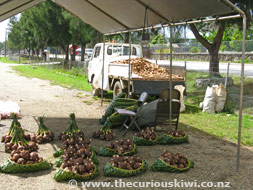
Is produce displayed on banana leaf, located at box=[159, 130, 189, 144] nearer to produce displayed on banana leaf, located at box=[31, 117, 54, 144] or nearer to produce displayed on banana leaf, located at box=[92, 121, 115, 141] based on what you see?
produce displayed on banana leaf, located at box=[92, 121, 115, 141]

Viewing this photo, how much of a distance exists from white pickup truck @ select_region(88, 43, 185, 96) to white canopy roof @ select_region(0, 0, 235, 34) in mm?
1502

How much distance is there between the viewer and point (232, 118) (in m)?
9.52

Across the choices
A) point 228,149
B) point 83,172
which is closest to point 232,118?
point 228,149

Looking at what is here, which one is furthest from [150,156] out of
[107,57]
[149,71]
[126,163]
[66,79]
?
[66,79]

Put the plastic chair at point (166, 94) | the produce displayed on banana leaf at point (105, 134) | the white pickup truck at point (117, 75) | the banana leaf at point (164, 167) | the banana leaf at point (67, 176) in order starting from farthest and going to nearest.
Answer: the white pickup truck at point (117, 75)
the plastic chair at point (166, 94)
the produce displayed on banana leaf at point (105, 134)
the banana leaf at point (164, 167)
the banana leaf at point (67, 176)

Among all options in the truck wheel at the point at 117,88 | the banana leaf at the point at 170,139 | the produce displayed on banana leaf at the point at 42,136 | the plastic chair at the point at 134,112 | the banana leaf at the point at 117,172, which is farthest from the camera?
the truck wheel at the point at 117,88

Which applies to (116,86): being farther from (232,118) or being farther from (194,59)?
(194,59)

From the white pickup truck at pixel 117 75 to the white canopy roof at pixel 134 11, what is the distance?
4.93 ft

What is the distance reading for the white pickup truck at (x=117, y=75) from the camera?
9.99m

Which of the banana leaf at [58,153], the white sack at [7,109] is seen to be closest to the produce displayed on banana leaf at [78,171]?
the banana leaf at [58,153]

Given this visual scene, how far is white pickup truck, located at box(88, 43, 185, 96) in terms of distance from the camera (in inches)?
393

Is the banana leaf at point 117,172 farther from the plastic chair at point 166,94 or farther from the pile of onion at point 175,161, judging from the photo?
the plastic chair at point 166,94

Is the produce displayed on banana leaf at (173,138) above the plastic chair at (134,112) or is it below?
below

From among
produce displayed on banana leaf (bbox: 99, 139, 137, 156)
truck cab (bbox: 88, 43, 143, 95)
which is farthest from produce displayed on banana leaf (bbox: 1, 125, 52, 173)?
truck cab (bbox: 88, 43, 143, 95)
